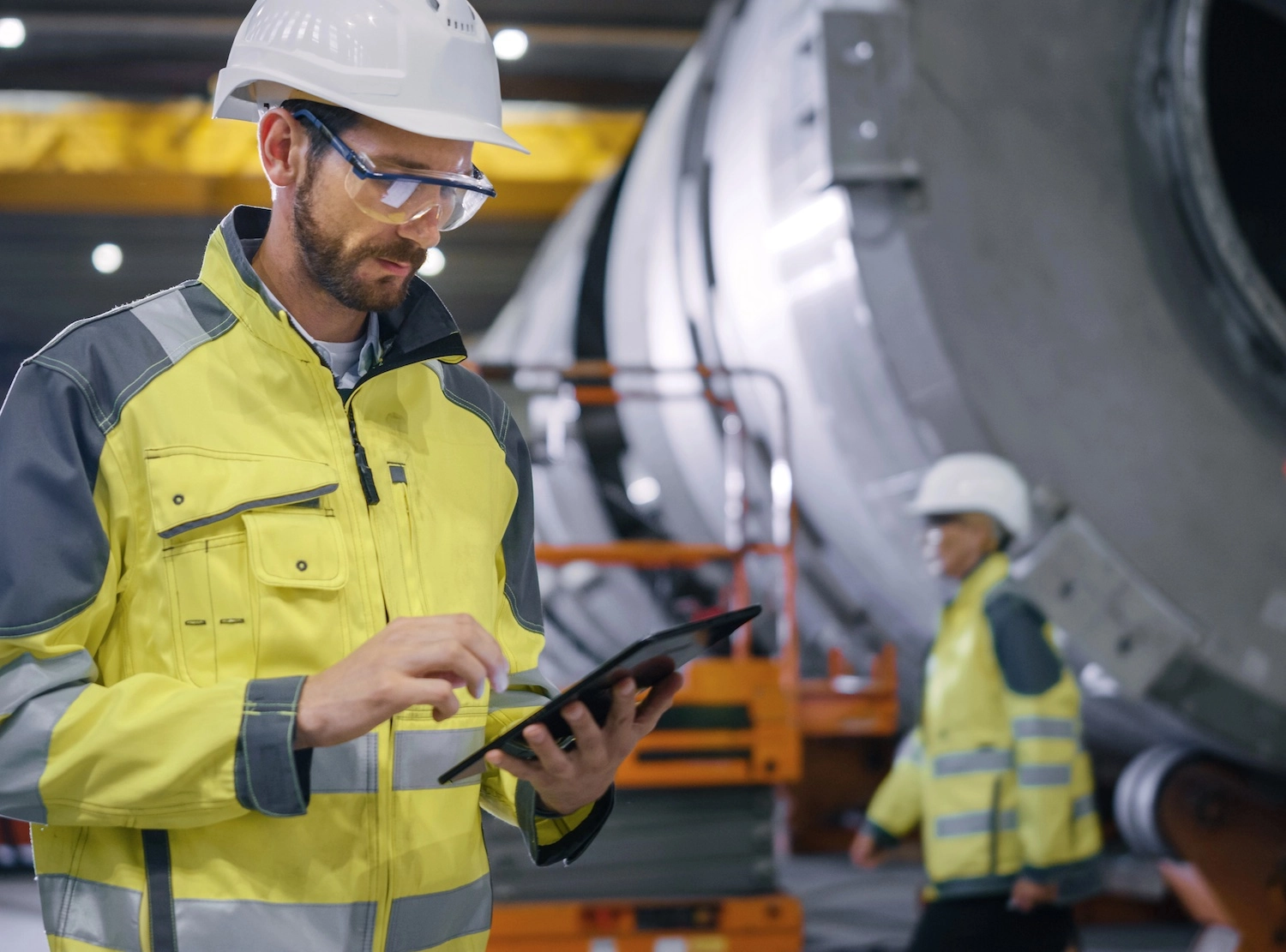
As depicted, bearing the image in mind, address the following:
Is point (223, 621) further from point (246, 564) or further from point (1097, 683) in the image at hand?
point (1097, 683)

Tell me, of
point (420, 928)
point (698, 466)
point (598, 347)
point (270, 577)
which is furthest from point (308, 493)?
point (598, 347)

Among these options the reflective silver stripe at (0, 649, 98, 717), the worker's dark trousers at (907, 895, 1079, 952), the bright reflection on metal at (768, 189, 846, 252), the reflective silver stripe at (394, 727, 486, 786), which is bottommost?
the worker's dark trousers at (907, 895, 1079, 952)

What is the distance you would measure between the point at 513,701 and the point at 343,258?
48cm

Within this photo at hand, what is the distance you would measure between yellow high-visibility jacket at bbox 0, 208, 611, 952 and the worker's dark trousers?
1.84 metres

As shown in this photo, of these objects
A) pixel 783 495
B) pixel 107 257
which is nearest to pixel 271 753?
pixel 783 495

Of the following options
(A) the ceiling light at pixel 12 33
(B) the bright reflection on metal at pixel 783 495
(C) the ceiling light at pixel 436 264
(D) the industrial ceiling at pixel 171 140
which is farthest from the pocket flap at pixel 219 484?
(C) the ceiling light at pixel 436 264

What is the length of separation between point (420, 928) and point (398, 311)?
604 mm

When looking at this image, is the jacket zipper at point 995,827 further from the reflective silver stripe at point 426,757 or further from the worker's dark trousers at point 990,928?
the reflective silver stripe at point 426,757

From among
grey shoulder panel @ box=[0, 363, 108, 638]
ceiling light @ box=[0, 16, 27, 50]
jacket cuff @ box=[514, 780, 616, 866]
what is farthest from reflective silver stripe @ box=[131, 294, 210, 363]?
ceiling light @ box=[0, 16, 27, 50]

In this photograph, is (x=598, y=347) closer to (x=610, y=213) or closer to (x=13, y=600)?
(x=610, y=213)

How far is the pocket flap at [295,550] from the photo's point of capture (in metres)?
1.23

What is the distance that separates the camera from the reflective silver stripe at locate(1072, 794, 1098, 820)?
2.92 m

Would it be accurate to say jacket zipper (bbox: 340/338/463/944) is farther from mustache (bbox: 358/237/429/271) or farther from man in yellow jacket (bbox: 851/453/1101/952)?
man in yellow jacket (bbox: 851/453/1101/952)

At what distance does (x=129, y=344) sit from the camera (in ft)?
4.14
